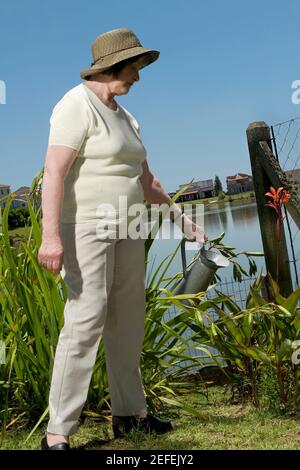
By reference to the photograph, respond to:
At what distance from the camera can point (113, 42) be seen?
289 centimetres

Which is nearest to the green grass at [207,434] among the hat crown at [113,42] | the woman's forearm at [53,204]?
the woman's forearm at [53,204]

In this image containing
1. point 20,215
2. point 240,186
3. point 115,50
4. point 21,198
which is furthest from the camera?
point 240,186

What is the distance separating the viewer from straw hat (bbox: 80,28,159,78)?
2.83 meters

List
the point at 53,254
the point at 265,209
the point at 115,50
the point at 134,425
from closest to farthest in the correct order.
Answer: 1. the point at 53,254
2. the point at 115,50
3. the point at 134,425
4. the point at 265,209

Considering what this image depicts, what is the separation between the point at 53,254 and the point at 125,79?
76cm

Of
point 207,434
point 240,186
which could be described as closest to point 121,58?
point 207,434

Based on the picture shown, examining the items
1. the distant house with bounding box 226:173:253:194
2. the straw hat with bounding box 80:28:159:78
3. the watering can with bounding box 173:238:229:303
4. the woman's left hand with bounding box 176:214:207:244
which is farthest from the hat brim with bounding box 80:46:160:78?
the distant house with bounding box 226:173:253:194

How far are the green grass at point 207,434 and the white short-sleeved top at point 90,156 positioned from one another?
0.99 meters

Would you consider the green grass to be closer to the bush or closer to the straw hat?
the bush

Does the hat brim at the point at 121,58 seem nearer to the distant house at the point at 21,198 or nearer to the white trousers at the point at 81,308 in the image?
the white trousers at the point at 81,308

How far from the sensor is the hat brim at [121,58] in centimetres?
282

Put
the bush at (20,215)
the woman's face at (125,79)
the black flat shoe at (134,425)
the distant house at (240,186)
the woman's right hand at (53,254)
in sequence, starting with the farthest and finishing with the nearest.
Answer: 1. the distant house at (240,186)
2. the bush at (20,215)
3. the black flat shoe at (134,425)
4. the woman's face at (125,79)
5. the woman's right hand at (53,254)

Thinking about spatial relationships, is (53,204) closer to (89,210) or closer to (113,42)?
(89,210)
